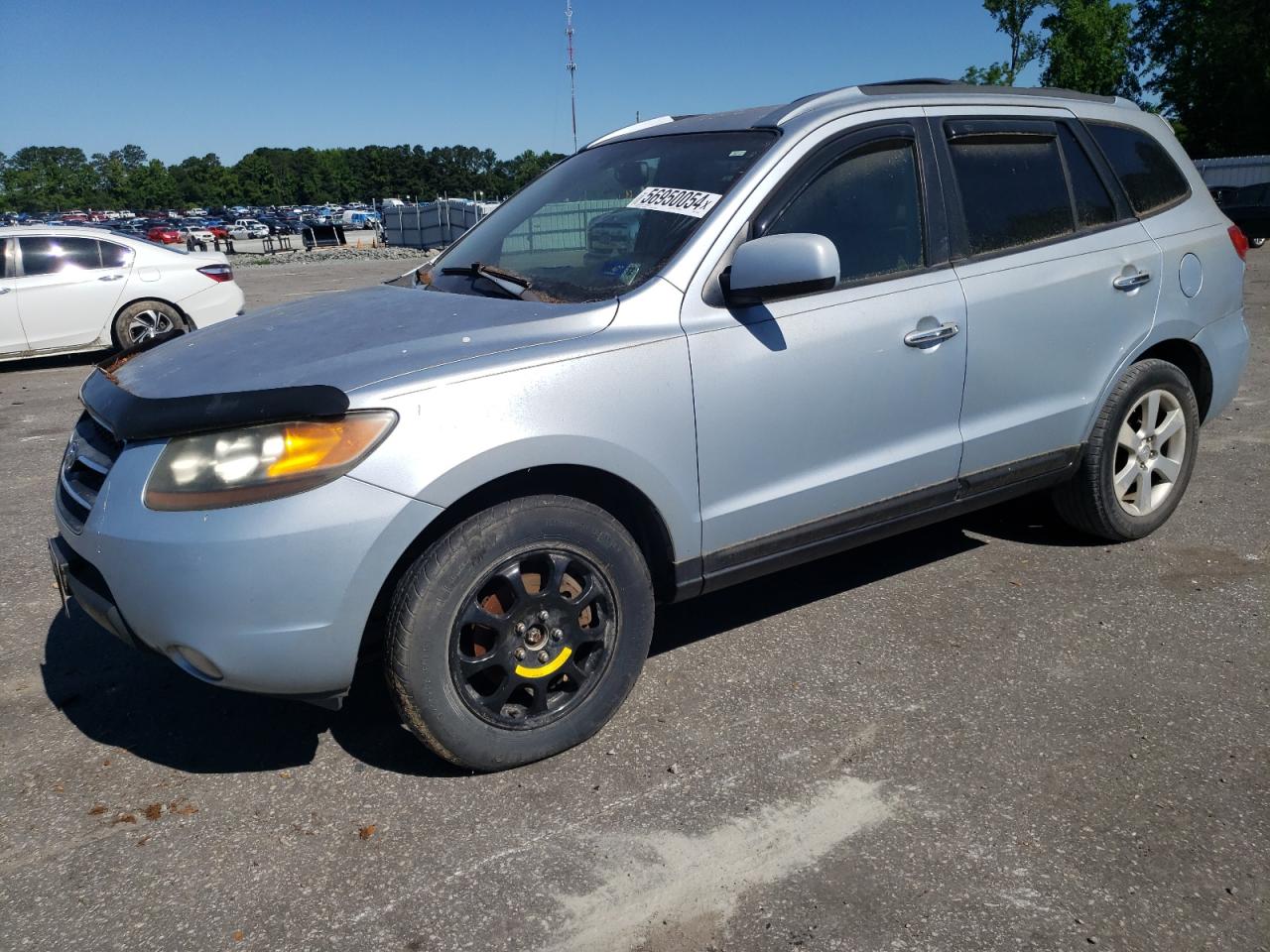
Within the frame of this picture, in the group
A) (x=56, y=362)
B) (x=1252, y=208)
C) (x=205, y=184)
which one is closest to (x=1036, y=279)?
(x=56, y=362)

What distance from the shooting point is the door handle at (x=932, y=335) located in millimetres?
3400

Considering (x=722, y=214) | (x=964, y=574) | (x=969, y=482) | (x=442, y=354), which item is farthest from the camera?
(x=964, y=574)

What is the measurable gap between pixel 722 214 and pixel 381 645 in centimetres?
162

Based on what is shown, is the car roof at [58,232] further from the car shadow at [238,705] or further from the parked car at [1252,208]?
the parked car at [1252,208]

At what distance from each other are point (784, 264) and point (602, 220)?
847mm

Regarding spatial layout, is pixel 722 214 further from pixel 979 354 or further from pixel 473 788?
pixel 473 788

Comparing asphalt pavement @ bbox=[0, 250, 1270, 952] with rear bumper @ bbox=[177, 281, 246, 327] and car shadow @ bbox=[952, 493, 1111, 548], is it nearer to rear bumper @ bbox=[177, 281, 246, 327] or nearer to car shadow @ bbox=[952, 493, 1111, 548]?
car shadow @ bbox=[952, 493, 1111, 548]

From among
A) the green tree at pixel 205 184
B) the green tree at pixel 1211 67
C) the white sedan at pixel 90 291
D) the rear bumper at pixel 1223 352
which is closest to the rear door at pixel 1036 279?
the rear bumper at pixel 1223 352

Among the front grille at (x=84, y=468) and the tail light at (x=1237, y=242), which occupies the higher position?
the tail light at (x=1237, y=242)

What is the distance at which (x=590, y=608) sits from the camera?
116 inches

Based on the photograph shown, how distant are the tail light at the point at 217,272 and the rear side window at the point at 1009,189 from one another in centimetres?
935

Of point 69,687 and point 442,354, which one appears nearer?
point 442,354

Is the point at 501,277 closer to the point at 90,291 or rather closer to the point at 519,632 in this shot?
the point at 519,632

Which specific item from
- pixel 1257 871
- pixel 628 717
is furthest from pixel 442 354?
pixel 1257 871
